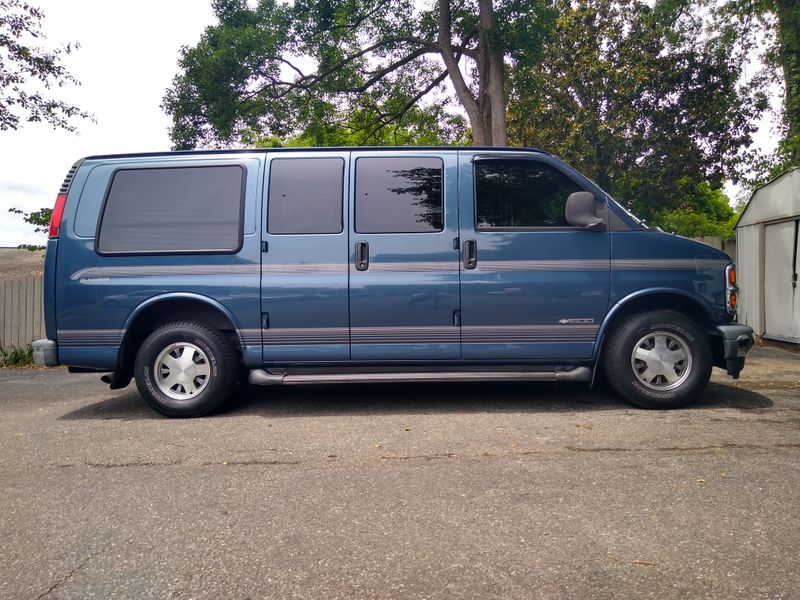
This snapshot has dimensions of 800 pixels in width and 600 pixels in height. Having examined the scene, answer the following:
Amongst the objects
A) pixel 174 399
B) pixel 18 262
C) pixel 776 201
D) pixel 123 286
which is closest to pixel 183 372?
pixel 174 399

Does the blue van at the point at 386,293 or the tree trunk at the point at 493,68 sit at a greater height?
the tree trunk at the point at 493,68

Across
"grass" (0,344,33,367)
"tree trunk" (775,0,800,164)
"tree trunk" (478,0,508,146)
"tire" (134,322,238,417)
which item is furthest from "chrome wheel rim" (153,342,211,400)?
"tree trunk" (775,0,800,164)

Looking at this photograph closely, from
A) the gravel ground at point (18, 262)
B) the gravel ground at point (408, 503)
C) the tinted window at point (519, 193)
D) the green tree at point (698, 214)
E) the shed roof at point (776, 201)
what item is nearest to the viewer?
the gravel ground at point (408, 503)

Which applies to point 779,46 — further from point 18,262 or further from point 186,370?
point 18,262

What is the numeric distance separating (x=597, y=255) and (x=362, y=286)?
2.02 metres

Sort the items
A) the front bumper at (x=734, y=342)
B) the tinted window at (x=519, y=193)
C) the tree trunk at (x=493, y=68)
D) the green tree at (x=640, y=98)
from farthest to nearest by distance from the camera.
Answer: the green tree at (x=640, y=98) → the tree trunk at (x=493, y=68) → the tinted window at (x=519, y=193) → the front bumper at (x=734, y=342)

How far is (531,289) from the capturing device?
5391 mm

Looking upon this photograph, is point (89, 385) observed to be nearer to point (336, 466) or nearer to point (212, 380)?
point (212, 380)

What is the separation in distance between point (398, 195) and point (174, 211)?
1951 mm

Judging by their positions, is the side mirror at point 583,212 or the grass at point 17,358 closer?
the side mirror at point 583,212

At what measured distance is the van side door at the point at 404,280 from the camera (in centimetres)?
538

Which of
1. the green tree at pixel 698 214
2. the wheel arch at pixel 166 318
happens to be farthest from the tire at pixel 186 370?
the green tree at pixel 698 214

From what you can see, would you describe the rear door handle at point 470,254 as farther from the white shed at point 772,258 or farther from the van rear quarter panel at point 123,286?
the white shed at point 772,258

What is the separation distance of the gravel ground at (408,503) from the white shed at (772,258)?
569 centimetres
